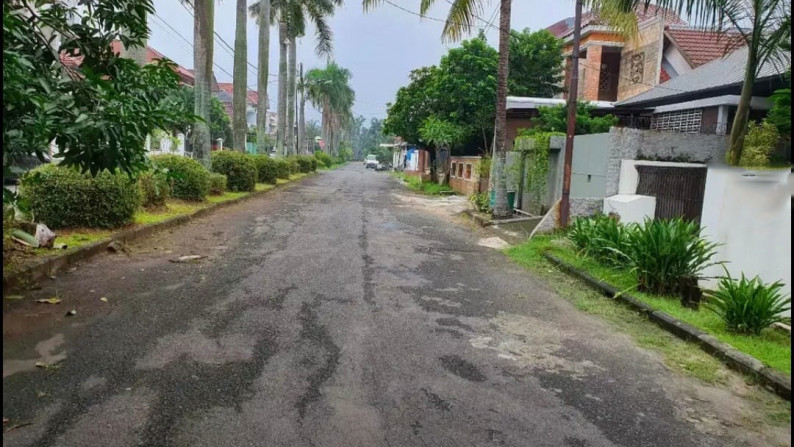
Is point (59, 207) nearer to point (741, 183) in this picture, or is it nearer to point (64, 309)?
point (64, 309)

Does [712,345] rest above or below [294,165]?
below

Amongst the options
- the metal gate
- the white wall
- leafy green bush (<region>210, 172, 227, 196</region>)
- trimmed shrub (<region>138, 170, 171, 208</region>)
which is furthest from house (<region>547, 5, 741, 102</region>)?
trimmed shrub (<region>138, 170, 171, 208</region>)

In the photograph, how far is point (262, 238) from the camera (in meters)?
10.0

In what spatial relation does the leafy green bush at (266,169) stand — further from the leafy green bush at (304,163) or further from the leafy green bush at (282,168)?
the leafy green bush at (304,163)

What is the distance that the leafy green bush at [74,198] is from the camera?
321 inches

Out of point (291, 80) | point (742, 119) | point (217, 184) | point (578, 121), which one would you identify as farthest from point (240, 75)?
point (742, 119)

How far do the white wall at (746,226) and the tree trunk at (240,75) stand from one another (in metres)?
15.6

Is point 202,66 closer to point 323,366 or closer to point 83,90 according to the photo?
point 83,90

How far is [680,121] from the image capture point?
17.6 metres

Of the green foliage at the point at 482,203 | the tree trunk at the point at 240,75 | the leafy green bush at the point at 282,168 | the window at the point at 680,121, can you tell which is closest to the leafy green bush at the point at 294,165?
the leafy green bush at the point at 282,168

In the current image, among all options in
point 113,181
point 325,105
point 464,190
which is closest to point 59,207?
point 113,181

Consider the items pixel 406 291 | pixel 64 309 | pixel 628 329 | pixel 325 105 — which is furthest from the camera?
pixel 325 105

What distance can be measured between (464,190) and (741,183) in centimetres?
1723

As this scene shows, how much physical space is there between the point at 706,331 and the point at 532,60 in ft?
72.1
